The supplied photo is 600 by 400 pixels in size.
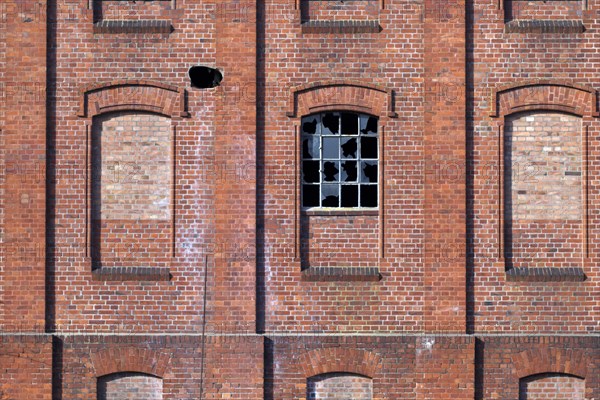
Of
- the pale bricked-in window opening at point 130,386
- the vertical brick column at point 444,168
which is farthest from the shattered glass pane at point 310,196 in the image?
the pale bricked-in window opening at point 130,386

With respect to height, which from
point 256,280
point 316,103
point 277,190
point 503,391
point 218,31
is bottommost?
point 503,391

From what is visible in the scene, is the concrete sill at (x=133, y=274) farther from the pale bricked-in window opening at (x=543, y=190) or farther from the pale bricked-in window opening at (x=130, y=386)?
the pale bricked-in window opening at (x=543, y=190)

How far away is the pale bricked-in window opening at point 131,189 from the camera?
15312mm

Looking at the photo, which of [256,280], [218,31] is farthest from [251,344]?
[218,31]

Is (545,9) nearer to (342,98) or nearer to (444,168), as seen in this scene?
(444,168)

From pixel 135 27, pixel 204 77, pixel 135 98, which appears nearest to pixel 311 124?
pixel 204 77

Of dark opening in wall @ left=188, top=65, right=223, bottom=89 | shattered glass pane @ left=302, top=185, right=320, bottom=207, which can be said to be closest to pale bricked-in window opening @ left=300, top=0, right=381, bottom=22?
dark opening in wall @ left=188, top=65, right=223, bottom=89

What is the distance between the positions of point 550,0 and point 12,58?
313 inches

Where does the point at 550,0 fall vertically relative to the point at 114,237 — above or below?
above

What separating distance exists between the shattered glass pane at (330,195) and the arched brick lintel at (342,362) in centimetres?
213

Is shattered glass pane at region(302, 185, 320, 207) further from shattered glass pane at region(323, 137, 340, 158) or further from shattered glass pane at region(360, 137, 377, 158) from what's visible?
shattered glass pane at region(360, 137, 377, 158)

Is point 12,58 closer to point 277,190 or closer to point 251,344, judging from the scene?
point 277,190

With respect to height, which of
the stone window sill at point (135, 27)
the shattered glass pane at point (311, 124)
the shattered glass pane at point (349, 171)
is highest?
the stone window sill at point (135, 27)

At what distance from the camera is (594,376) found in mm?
14992
